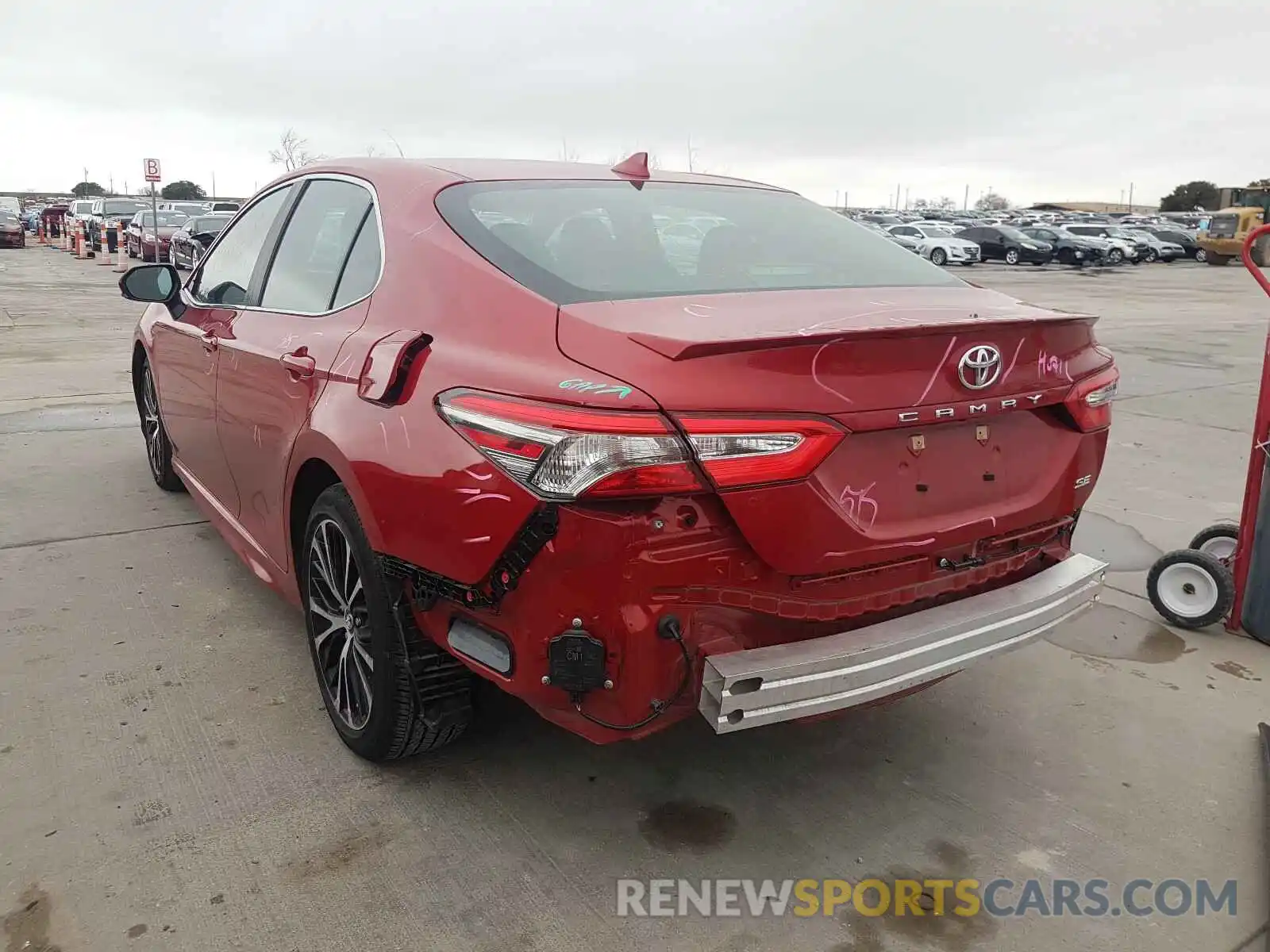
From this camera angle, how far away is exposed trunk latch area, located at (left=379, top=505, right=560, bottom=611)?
6.89 ft

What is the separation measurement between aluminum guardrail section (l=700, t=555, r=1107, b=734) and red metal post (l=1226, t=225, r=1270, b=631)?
1634mm

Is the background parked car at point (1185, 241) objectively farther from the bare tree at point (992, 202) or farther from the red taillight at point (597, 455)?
the bare tree at point (992, 202)

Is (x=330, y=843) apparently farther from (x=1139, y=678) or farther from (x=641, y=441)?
(x=1139, y=678)

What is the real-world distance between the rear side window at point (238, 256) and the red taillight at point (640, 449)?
215 centimetres

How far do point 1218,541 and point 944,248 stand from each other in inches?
1299

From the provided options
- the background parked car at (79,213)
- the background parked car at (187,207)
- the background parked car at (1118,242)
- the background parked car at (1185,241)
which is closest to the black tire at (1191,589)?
the background parked car at (187,207)

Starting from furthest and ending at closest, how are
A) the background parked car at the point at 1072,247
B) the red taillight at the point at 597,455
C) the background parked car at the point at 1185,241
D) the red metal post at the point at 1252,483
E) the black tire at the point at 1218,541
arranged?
the background parked car at the point at 1185,241 → the background parked car at the point at 1072,247 → the black tire at the point at 1218,541 → the red metal post at the point at 1252,483 → the red taillight at the point at 597,455

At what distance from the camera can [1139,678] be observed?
3.67 meters

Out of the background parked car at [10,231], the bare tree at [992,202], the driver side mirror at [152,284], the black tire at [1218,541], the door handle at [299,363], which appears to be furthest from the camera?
the bare tree at [992,202]

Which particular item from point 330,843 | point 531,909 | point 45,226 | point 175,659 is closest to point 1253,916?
point 531,909

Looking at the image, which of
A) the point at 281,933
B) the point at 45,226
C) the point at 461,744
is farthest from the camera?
the point at 45,226

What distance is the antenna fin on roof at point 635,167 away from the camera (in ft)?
11.0

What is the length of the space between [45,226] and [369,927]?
43.2 m

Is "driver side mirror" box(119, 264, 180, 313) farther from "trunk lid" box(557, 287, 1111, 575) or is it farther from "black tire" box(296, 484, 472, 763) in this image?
"trunk lid" box(557, 287, 1111, 575)
